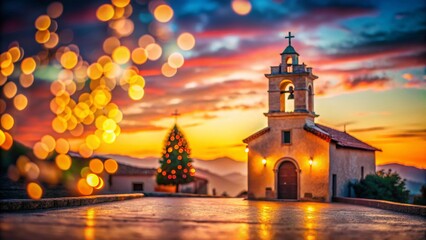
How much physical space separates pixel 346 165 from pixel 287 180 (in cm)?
426

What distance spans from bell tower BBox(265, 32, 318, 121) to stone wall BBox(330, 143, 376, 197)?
104 inches

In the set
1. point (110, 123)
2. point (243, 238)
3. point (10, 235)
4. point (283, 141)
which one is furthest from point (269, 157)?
point (10, 235)

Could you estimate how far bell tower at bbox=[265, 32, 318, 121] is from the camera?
36625mm

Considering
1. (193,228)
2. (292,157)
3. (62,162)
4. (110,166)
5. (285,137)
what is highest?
(285,137)

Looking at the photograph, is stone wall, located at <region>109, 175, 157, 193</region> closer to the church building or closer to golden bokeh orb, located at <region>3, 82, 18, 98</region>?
the church building

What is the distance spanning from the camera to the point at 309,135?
120 feet

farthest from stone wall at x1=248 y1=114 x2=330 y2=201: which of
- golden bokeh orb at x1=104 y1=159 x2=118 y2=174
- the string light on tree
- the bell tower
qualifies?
golden bokeh orb at x1=104 y1=159 x2=118 y2=174

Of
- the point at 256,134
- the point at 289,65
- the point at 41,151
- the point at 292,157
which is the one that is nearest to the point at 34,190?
the point at 41,151

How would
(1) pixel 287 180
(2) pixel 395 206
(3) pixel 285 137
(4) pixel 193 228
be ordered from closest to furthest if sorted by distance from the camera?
(4) pixel 193 228 < (2) pixel 395 206 < (1) pixel 287 180 < (3) pixel 285 137

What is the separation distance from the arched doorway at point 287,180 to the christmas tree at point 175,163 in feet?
55.5

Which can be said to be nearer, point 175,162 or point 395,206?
point 395,206

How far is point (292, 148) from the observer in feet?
121

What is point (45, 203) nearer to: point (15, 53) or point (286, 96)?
point (15, 53)

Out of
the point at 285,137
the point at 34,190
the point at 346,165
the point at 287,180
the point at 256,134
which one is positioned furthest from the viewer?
the point at 346,165
